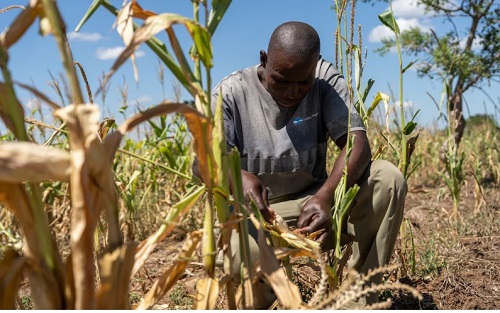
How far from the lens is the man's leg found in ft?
6.82

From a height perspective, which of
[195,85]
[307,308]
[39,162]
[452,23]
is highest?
[452,23]

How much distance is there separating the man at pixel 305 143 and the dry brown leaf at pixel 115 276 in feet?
2.64

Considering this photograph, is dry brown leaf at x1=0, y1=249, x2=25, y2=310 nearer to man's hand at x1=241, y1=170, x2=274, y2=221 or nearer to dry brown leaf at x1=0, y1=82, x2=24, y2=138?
dry brown leaf at x1=0, y1=82, x2=24, y2=138

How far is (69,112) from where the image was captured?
0.99 m

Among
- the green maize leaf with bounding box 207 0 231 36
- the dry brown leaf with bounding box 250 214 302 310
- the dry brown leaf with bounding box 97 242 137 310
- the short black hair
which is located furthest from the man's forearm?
the dry brown leaf with bounding box 97 242 137 310

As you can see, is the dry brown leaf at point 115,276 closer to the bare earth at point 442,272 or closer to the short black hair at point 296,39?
the bare earth at point 442,272

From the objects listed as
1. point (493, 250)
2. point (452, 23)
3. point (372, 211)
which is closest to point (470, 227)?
point (493, 250)

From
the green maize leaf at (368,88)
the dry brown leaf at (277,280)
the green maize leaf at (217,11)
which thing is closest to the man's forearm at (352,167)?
the green maize leaf at (368,88)

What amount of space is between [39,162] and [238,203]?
1.43 ft

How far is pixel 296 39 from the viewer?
2031mm

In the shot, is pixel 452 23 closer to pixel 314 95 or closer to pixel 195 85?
pixel 314 95

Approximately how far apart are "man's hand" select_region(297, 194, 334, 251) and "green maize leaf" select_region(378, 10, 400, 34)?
0.82m

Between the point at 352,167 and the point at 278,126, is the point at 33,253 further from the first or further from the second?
the point at 278,126

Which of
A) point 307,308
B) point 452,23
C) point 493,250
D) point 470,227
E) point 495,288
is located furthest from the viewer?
point 452,23
